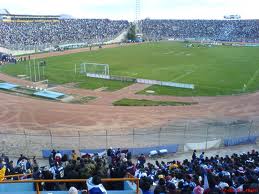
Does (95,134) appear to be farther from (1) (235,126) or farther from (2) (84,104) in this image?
(1) (235,126)

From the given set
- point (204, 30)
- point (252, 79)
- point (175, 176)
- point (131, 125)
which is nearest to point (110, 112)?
point (131, 125)

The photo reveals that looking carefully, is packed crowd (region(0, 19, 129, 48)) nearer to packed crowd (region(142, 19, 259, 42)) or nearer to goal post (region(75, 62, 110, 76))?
packed crowd (region(142, 19, 259, 42))

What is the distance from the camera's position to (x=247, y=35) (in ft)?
425

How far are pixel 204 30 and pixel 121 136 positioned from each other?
12005 cm

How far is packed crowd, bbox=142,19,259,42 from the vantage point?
132000 millimetres

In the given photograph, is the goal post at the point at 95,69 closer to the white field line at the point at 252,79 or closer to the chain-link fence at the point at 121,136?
the white field line at the point at 252,79

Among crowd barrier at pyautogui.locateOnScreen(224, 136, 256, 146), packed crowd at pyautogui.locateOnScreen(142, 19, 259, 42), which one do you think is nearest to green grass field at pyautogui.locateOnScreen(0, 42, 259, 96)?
crowd barrier at pyautogui.locateOnScreen(224, 136, 256, 146)

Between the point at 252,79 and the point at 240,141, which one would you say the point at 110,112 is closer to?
the point at 240,141

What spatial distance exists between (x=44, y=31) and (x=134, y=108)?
3080 inches

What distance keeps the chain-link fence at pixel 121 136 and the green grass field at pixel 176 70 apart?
12488 millimetres

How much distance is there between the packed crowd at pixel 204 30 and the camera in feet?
433

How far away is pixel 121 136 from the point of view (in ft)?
98.5

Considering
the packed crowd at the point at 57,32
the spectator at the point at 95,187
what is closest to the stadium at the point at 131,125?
the spectator at the point at 95,187

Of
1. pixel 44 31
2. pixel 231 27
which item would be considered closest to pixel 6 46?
pixel 44 31
